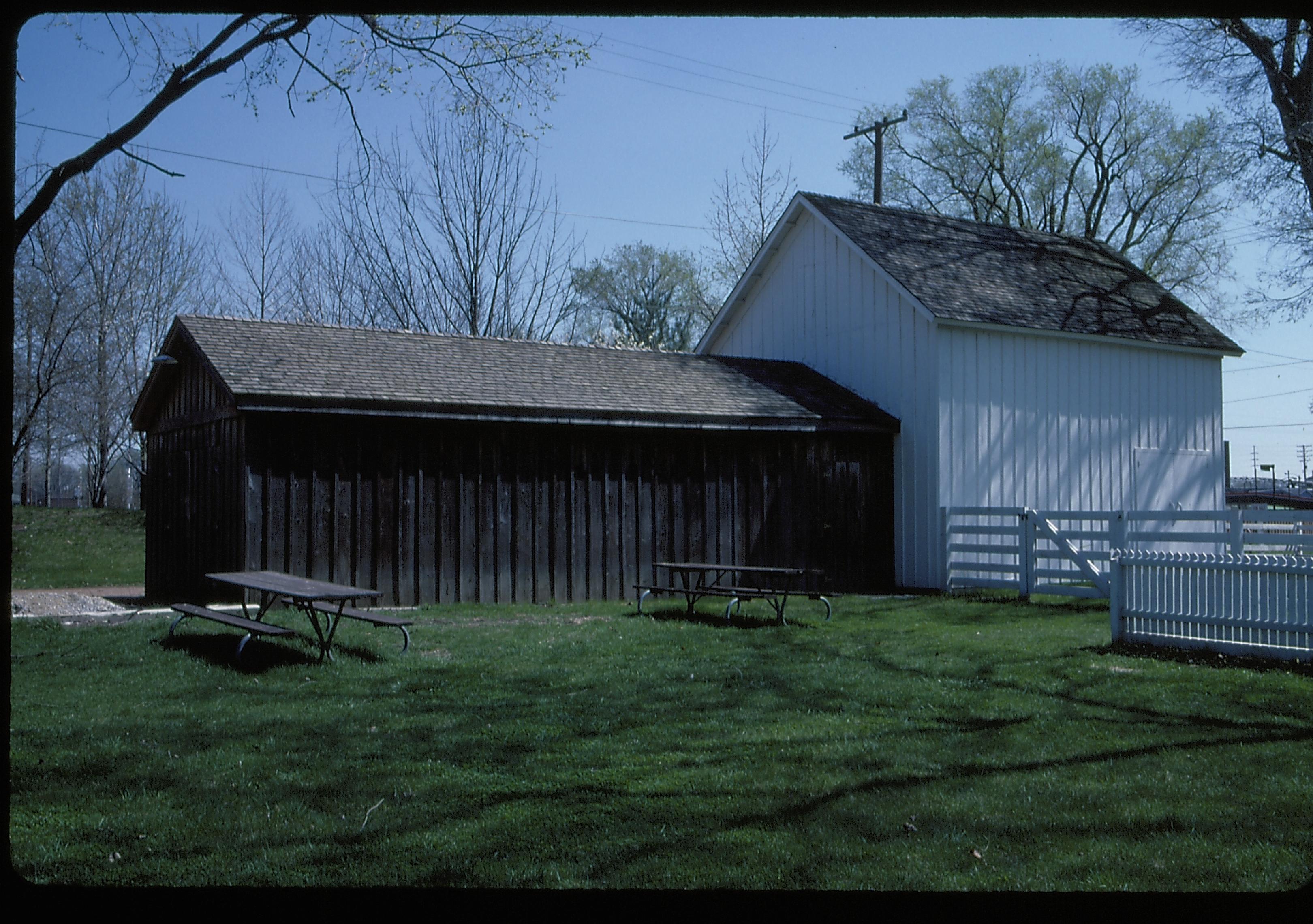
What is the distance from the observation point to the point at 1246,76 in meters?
25.2

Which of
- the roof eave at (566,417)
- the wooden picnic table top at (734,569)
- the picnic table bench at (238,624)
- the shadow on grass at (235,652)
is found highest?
the roof eave at (566,417)

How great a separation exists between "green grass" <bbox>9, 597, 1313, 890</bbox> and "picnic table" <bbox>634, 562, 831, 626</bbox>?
5.87ft

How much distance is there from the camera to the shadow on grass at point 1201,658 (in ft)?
31.8

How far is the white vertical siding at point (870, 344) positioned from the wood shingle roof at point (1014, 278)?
1.44 ft

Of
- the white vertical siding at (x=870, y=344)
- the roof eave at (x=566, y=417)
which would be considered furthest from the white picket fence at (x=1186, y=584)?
the roof eave at (x=566, y=417)

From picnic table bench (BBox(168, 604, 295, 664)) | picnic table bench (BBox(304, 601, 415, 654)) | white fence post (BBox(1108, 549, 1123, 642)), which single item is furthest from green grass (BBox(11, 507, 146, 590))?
white fence post (BBox(1108, 549, 1123, 642))

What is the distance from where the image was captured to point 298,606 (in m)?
11.1

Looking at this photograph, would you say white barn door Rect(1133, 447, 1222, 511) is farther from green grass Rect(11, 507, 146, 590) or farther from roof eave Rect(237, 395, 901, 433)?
green grass Rect(11, 507, 146, 590)

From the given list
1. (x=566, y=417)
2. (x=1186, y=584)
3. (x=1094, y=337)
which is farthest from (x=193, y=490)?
(x=1094, y=337)

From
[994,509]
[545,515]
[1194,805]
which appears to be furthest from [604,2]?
[994,509]

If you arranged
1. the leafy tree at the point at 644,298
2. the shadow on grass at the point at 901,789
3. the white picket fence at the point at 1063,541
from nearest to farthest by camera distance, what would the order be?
the shadow on grass at the point at 901,789, the white picket fence at the point at 1063,541, the leafy tree at the point at 644,298

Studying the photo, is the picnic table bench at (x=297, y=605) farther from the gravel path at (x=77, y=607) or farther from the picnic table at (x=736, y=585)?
the picnic table at (x=736, y=585)

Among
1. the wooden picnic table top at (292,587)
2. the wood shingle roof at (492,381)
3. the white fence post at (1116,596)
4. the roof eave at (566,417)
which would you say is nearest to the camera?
the wooden picnic table top at (292,587)

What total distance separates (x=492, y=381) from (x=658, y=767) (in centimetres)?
1049
